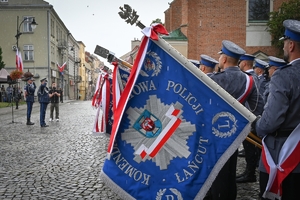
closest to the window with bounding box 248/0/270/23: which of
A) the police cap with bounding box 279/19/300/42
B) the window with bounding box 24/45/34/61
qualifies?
the police cap with bounding box 279/19/300/42

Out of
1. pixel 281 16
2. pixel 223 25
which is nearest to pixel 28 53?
pixel 223 25

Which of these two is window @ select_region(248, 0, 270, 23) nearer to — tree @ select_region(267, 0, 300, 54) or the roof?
tree @ select_region(267, 0, 300, 54)

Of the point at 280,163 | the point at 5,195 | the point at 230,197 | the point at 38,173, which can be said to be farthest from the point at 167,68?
the point at 38,173

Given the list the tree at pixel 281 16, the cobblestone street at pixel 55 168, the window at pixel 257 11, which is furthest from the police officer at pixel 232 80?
the window at pixel 257 11

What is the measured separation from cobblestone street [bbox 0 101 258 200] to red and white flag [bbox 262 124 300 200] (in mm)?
2221

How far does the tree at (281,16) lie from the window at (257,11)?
1587mm

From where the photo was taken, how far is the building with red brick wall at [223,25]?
28.4 meters

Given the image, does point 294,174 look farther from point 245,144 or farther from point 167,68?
point 245,144

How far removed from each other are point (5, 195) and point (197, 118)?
3354mm

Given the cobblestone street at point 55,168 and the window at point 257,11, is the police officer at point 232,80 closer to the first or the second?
the cobblestone street at point 55,168

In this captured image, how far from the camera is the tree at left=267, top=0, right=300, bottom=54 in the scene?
24875mm

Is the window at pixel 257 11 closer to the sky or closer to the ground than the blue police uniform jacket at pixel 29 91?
closer to the sky

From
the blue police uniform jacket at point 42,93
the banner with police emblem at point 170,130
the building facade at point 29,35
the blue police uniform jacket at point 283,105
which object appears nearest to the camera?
the blue police uniform jacket at point 283,105

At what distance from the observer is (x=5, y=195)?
5.06 m
